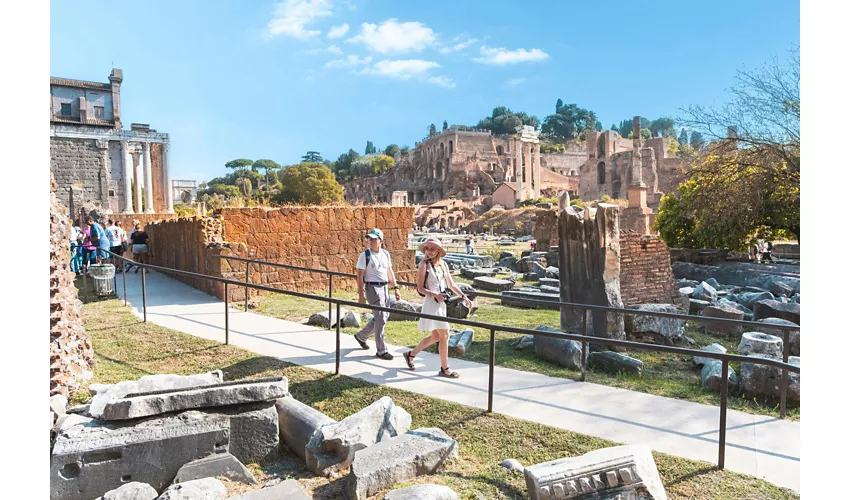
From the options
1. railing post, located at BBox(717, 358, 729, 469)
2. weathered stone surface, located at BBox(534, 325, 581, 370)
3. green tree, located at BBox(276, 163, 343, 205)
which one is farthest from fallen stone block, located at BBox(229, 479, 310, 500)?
green tree, located at BBox(276, 163, 343, 205)

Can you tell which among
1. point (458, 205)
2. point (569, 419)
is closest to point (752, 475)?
point (569, 419)

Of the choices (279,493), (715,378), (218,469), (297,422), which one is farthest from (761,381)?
(218,469)

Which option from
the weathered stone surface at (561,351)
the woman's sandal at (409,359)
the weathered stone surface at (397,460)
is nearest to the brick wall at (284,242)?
the woman's sandal at (409,359)

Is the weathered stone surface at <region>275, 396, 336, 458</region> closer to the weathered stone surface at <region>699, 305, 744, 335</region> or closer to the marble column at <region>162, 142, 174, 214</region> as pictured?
the weathered stone surface at <region>699, 305, 744, 335</region>

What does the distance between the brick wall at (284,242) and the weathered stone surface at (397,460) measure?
7829 millimetres

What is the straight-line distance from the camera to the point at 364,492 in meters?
3.43

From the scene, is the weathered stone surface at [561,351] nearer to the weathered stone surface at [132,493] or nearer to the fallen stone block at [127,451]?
the fallen stone block at [127,451]

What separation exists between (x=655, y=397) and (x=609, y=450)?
2.13 m

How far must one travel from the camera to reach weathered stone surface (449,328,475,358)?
22.9 ft

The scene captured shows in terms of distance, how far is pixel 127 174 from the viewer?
142ft

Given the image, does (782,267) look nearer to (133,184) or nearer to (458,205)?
(133,184)

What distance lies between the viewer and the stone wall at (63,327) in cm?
521

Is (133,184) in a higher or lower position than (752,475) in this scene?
higher

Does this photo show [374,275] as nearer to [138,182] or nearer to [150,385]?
[150,385]
